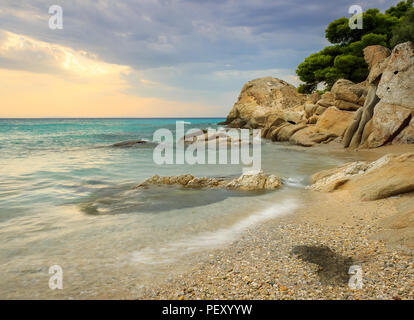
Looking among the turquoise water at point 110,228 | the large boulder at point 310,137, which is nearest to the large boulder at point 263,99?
the large boulder at point 310,137

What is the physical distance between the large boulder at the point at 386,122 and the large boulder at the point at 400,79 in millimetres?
279

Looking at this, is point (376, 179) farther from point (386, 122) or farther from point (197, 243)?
point (386, 122)

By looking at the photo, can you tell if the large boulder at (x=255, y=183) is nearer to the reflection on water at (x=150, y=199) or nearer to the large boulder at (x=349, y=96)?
the reflection on water at (x=150, y=199)

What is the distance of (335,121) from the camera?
19.0 m

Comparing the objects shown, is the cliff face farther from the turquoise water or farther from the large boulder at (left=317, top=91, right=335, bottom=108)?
the turquoise water

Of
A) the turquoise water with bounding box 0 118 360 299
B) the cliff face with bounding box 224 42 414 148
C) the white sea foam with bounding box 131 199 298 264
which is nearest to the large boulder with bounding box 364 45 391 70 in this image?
the cliff face with bounding box 224 42 414 148

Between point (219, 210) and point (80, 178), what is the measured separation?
616cm

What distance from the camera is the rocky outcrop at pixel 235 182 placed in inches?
288

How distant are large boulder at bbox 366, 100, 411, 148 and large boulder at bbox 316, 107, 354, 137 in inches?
153

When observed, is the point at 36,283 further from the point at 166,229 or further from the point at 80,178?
the point at 80,178

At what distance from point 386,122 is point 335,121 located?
206 inches
